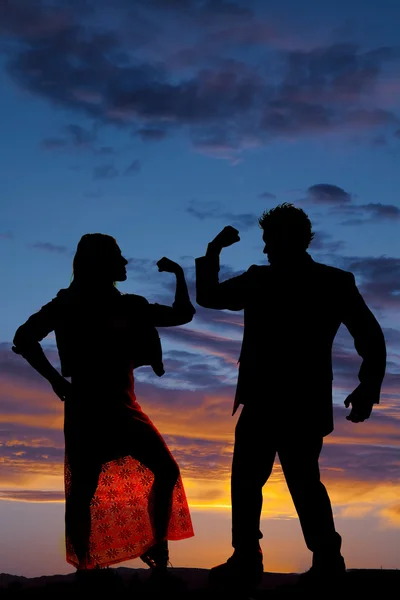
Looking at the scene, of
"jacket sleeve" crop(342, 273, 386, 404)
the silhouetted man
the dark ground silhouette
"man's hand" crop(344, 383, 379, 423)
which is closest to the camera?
the dark ground silhouette

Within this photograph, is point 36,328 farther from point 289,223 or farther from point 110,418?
point 289,223

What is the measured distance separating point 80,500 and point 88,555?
19.8 inches

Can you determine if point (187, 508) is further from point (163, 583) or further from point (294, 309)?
point (294, 309)

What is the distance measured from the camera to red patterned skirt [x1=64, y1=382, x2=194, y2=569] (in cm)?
752

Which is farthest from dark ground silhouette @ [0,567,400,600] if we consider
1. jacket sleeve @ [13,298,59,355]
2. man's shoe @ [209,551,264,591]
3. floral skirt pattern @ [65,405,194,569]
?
jacket sleeve @ [13,298,59,355]

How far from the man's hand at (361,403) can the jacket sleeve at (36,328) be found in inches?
111

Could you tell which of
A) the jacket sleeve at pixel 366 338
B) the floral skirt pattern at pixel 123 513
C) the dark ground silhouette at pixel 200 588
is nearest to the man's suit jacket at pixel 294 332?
the jacket sleeve at pixel 366 338

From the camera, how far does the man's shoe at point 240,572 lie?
691 centimetres

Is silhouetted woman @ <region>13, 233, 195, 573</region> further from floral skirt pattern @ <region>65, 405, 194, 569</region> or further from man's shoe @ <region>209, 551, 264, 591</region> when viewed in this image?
man's shoe @ <region>209, 551, 264, 591</region>

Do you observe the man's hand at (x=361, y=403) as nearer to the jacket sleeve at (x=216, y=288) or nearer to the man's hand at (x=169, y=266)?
the jacket sleeve at (x=216, y=288)

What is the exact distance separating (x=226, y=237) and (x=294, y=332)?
3.54 ft

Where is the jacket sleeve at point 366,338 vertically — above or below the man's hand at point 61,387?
above

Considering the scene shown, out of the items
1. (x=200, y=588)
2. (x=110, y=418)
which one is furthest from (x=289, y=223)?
(x=200, y=588)

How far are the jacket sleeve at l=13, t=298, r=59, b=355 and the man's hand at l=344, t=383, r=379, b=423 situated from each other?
2811 millimetres
